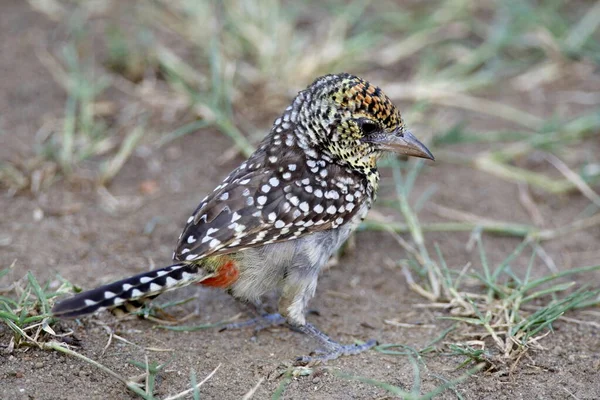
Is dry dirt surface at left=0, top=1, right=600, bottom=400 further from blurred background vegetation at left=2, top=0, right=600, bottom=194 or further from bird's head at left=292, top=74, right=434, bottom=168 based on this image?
bird's head at left=292, top=74, right=434, bottom=168

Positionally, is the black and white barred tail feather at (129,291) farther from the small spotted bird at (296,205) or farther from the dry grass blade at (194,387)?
the dry grass blade at (194,387)

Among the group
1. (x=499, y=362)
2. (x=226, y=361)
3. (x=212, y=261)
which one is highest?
(x=212, y=261)

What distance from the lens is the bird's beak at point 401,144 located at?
3.85 m

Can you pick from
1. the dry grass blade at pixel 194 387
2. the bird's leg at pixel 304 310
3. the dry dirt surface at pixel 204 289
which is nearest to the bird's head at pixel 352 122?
the bird's leg at pixel 304 310

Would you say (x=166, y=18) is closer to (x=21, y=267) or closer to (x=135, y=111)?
(x=135, y=111)

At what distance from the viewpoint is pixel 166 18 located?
6516 millimetres

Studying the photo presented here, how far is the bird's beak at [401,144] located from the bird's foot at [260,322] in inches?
42.4

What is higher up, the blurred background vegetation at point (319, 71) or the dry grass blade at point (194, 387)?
the blurred background vegetation at point (319, 71)

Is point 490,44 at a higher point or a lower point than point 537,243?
higher

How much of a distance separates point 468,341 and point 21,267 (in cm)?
239

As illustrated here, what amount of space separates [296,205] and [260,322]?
768 mm

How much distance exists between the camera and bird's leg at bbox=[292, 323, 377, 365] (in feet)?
12.0

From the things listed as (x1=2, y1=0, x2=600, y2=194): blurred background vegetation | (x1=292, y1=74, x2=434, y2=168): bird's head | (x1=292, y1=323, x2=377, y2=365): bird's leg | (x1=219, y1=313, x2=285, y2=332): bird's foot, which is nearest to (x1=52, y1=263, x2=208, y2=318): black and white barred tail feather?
(x1=219, y1=313, x2=285, y2=332): bird's foot

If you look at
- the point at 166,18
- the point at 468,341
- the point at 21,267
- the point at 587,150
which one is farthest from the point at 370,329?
the point at 166,18
